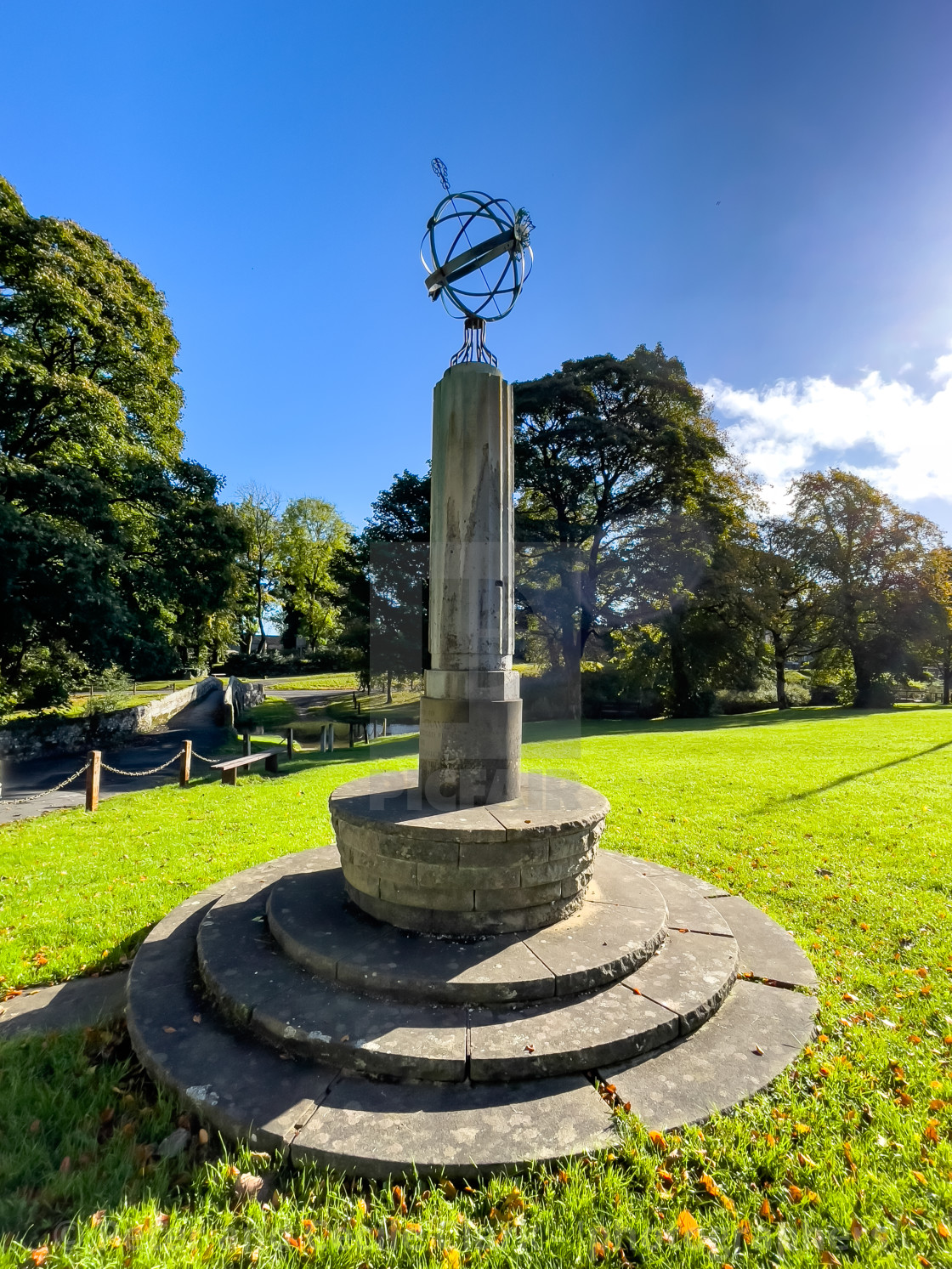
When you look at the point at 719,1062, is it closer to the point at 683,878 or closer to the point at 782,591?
the point at 683,878

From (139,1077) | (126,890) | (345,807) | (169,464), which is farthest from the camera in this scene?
(169,464)

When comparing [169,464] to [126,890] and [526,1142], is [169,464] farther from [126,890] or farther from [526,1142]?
[526,1142]

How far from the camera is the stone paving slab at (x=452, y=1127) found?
7.51 feet

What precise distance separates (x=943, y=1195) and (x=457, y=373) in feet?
16.8

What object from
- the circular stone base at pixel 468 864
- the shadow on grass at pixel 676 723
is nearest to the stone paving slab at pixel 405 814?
the circular stone base at pixel 468 864

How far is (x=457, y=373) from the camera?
177 inches

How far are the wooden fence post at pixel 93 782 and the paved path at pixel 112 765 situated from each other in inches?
28.1

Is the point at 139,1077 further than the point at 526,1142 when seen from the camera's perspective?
Yes

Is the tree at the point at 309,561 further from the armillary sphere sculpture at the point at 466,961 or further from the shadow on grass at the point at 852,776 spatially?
the armillary sphere sculpture at the point at 466,961

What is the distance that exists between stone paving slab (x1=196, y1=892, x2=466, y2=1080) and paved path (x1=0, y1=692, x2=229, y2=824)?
6.84 m

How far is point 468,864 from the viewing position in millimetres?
3520

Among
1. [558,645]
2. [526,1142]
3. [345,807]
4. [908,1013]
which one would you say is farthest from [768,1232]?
[558,645]

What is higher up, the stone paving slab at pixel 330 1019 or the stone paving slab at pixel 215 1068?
the stone paving slab at pixel 330 1019

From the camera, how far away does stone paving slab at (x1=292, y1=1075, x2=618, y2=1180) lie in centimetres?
229
